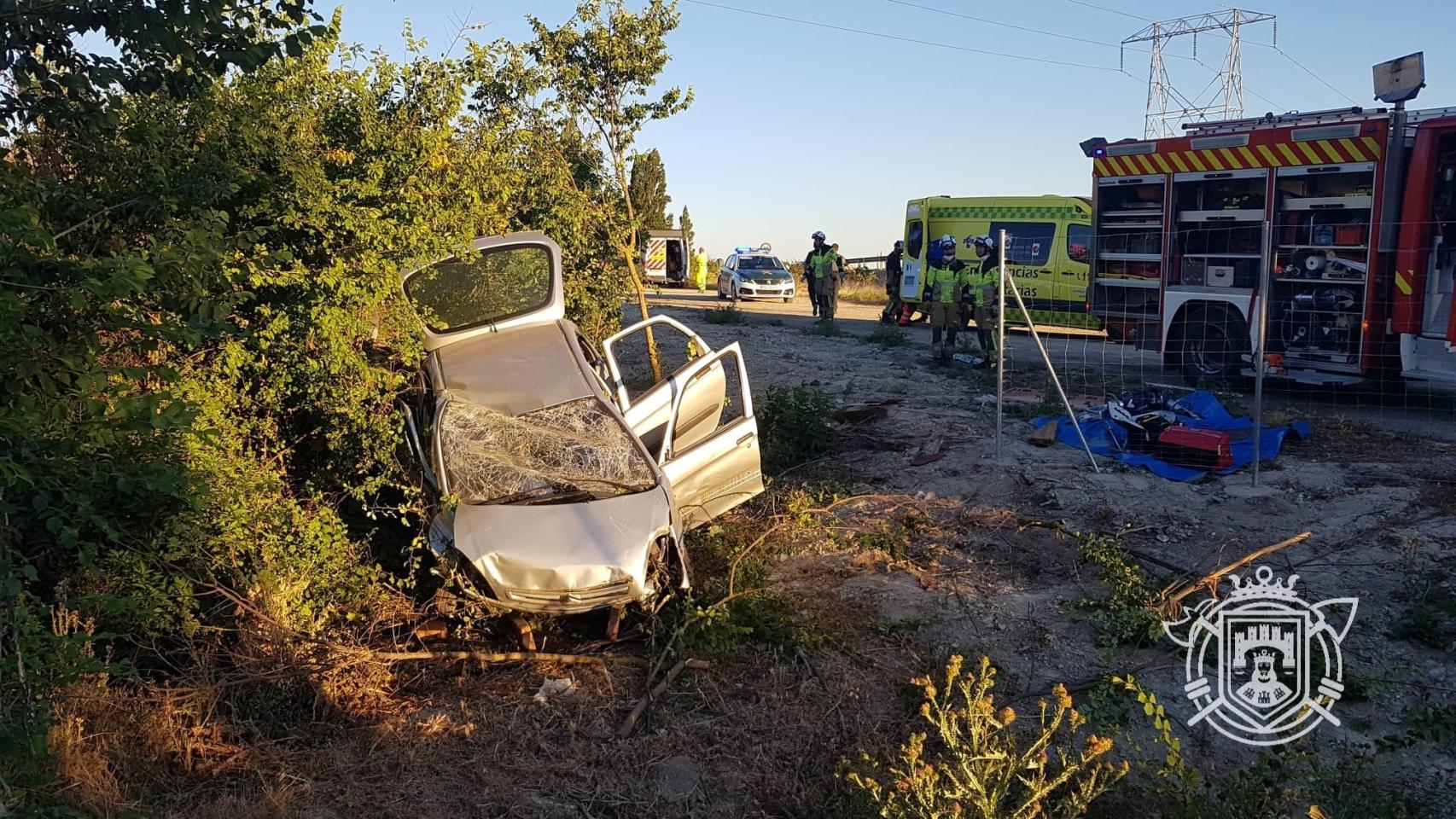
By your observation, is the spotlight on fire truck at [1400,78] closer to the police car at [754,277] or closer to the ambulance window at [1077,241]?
the ambulance window at [1077,241]

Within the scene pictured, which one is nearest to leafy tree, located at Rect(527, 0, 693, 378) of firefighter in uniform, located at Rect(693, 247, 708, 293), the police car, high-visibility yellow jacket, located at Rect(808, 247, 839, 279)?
high-visibility yellow jacket, located at Rect(808, 247, 839, 279)

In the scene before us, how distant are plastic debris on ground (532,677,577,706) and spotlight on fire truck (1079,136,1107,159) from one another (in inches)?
435

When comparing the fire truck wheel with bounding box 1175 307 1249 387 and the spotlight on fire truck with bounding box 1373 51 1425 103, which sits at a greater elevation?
the spotlight on fire truck with bounding box 1373 51 1425 103

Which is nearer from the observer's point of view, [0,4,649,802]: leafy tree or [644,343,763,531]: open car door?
[0,4,649,802]: leafy tree

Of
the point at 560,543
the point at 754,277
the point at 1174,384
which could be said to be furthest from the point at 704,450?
the point at 754,277

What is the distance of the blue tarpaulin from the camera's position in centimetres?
805

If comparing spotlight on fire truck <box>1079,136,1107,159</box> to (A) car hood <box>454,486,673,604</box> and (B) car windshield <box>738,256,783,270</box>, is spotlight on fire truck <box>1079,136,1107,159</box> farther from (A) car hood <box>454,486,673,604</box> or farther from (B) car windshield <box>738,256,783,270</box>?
(B) car windshield <box>738,256,783,270</box>

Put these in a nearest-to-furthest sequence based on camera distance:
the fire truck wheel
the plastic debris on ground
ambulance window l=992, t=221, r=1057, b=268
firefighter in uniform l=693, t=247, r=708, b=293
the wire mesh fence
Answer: the plastic debris on ground
the wire mesh fence
the fire truck wheel
ambulance window l=992, t=221, r=1057, b=268
firefighter in uniform l=693, t=247, r=708, b=293

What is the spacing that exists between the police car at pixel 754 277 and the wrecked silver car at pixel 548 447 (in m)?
20.9

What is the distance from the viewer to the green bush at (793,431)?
29.5 ft

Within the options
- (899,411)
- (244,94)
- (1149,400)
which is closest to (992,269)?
(899,411)

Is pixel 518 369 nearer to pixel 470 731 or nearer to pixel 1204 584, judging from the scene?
pixel 470 731

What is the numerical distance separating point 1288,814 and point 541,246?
5089 mm

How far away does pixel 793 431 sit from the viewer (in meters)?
9.31
